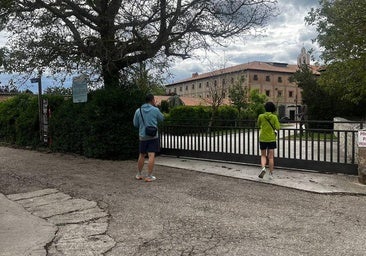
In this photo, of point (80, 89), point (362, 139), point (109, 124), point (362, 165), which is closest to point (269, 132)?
point (362, 139)

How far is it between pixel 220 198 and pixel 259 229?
1729 millimetres

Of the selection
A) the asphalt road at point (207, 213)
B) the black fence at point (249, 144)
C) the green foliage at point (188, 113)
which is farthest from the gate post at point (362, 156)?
the green foliage at point (188, 113)

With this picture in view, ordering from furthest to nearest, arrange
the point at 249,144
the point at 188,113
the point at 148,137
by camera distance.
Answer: the point at 188,113 < the point at 249,144 < the point at 148,137

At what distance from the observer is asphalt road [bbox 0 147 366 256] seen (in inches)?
176

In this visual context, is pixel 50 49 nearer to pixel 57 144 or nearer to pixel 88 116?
pixel 88 116

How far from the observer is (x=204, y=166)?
10250mm

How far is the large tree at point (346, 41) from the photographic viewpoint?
426 inches

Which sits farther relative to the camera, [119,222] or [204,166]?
[204,166]

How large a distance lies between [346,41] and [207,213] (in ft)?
29.0

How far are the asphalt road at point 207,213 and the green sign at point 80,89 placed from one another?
10.1 ft

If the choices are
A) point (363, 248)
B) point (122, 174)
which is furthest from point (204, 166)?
point (363, 248)

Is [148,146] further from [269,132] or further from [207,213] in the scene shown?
[207,213]

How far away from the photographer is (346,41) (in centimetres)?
1217

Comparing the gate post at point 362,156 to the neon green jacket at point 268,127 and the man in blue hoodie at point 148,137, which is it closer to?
the neon green jacket at point 268,127
